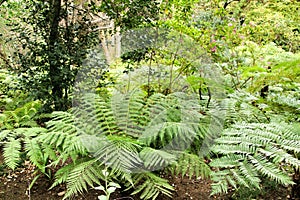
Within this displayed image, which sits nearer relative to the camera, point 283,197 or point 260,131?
point 260,131

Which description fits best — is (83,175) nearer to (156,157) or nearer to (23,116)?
(156,157)

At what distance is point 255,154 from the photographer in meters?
1.08

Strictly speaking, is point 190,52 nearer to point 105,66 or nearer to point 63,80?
point 105,66

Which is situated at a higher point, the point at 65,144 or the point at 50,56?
the point at 50,56

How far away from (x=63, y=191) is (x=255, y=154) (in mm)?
1189

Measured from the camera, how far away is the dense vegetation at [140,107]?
1.24m

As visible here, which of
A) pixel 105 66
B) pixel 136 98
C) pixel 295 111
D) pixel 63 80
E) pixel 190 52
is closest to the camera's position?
pixel 295 111

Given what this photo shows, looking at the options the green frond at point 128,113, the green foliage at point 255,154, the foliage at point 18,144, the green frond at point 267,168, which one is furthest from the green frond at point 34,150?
the green frond at point 267,168

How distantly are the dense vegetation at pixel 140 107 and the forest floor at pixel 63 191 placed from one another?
0.07 metres

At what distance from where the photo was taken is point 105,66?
2512 millimetres

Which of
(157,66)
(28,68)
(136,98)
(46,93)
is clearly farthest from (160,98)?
(28,68)

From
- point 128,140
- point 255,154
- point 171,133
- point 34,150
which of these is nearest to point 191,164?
point 171,133

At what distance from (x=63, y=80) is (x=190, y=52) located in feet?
3.97

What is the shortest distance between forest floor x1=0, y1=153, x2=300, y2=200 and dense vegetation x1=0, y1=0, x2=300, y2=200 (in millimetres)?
65
